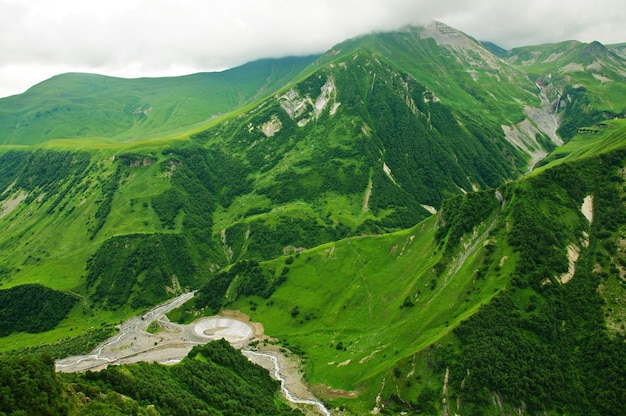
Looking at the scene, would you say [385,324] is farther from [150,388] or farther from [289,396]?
[150,388]

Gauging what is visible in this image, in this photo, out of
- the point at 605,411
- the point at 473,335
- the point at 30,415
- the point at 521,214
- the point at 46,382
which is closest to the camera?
the point at 30,415

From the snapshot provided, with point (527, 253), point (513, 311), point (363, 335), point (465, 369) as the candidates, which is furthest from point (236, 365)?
point (527, 253)

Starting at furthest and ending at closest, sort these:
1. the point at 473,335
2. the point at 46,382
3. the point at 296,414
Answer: the point at 473,335 < the point at 296,414 < the point at 46,382

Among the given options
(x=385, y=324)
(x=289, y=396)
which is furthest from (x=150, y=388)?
(x=385, y=324)

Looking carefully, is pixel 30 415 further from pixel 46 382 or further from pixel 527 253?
pixel 527 253

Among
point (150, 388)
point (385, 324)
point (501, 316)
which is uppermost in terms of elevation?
point (150, 388)

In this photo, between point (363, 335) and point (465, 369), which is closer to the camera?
point (465, 369)

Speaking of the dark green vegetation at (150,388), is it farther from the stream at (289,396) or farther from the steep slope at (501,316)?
the steep slope at (501,316)

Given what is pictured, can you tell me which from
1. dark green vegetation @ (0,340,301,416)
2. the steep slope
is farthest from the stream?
the steep slope

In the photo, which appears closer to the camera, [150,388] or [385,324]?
[150,388]
